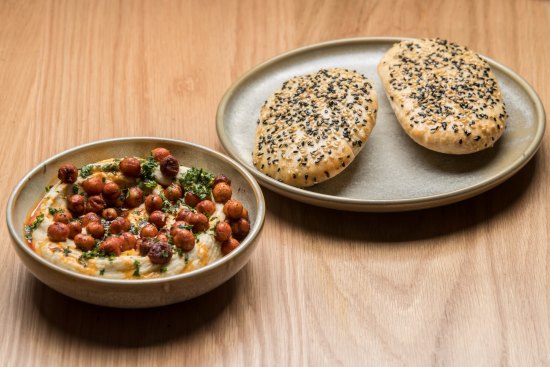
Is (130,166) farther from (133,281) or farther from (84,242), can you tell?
(133,281)

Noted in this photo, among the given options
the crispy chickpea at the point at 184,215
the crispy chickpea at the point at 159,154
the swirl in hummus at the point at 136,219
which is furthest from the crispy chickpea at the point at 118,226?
the crispy chickpea at the point at 159,154

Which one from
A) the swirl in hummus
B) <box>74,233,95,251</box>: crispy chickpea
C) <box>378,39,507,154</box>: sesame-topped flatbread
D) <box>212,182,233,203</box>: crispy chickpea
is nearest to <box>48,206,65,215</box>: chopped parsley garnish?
the swirl in hummus

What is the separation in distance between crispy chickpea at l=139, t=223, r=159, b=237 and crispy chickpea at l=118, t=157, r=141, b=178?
180 millimetres

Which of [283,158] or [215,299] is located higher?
[283,158]

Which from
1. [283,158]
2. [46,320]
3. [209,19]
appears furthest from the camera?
[209,19]

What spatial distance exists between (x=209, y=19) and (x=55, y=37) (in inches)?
18.7

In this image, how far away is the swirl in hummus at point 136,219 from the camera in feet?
5.06

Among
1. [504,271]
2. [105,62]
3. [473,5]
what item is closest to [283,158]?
[504,271]

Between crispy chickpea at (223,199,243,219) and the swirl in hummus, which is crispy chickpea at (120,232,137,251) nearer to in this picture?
the swirl in hummus

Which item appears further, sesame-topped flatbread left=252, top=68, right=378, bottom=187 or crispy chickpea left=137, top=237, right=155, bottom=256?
sesame-topped flatbread left=252, top=68, right=378, bottom=187

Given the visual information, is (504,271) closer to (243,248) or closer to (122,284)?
(243,248)

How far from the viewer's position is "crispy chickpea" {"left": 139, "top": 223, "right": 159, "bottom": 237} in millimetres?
1613

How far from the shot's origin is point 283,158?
76.2 inches

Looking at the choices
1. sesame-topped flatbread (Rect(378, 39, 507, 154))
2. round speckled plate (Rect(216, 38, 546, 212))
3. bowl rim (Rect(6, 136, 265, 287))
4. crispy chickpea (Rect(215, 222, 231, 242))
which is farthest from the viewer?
sesame-topped flatbread (Rect(378, 39, 507, 154))
